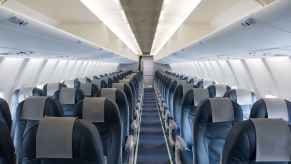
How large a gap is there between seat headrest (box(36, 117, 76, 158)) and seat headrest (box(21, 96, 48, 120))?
1511 millimetres

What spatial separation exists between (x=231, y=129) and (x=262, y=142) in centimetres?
25

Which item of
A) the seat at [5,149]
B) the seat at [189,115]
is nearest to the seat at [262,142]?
the seat at [5,149]

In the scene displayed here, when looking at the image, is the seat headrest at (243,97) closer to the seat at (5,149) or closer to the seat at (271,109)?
the seat at (271,109)

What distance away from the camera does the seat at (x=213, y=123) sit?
3.78 meters

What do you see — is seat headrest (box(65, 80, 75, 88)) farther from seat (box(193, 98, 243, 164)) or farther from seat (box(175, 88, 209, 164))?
seat (box(193, 98, 243, 164))

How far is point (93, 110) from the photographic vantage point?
3.77m

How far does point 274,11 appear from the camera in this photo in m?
2.73

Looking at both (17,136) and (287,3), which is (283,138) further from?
(17,136)

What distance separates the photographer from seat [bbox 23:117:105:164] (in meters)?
2.34

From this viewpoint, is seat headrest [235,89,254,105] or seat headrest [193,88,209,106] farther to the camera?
seat headrest [235,89,254,105]

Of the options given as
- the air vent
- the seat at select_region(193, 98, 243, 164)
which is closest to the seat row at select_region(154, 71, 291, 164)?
the seat at select_region(193, 98, 243, 164)

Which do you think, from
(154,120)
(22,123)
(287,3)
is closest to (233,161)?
(287,3)

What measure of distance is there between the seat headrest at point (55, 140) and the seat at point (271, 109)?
81.5 inches

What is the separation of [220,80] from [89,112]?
10282mm
